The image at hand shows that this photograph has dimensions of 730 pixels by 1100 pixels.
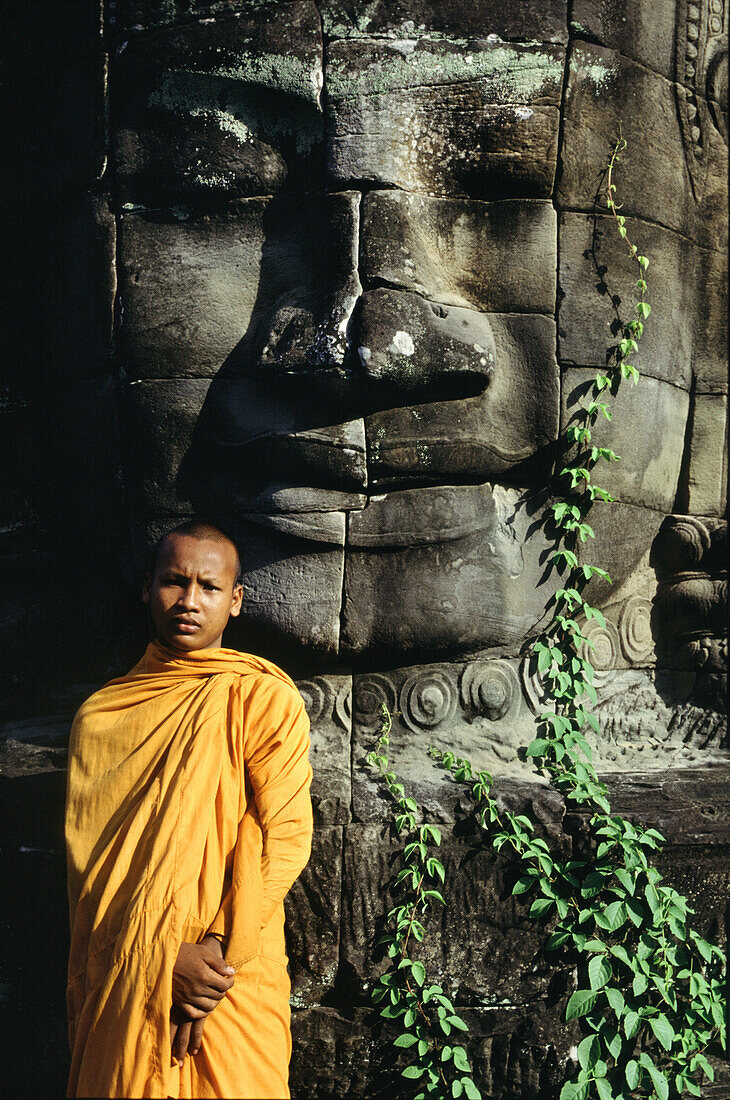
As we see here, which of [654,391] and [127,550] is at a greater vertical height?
[654,391]

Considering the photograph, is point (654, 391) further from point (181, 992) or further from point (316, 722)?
point (181, 992)

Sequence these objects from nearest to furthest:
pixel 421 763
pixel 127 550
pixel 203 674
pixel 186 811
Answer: pixel 186 811 < pixel 203 674 < pixel 421 763 < pixel 127 550

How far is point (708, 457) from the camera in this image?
293 cm

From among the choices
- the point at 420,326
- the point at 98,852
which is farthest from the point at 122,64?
the point at 98,852

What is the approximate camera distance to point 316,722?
2516 mm

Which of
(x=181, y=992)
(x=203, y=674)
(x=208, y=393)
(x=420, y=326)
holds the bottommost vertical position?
(x=181, y=992)

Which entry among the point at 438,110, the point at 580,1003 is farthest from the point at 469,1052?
the point at 438,110

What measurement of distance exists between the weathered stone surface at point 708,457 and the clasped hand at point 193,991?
83.0 inches

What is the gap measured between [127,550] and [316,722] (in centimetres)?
78

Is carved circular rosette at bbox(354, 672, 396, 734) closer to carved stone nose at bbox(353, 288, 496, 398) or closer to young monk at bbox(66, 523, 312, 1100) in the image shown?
young monk at bbox(66, 523, 312, 1100)

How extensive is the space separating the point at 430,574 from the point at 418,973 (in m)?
1.05

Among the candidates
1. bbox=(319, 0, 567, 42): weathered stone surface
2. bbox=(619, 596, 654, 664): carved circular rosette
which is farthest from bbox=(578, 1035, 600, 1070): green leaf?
bbox=(319, 0, 567, 42): weathered stone surface

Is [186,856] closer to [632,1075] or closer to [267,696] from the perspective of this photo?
[267,696]

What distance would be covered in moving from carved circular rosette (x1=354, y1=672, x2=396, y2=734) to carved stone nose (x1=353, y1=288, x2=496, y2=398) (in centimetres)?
85
